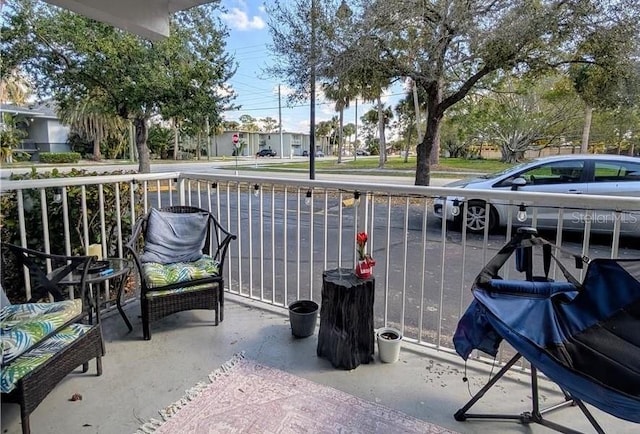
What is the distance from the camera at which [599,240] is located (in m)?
5.59

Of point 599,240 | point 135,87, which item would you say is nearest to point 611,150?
point 599,240

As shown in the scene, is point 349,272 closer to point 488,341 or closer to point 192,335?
point 488,341

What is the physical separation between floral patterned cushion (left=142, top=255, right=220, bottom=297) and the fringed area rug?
Answer: 25.0 inches

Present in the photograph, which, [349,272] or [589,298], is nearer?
[589,298]

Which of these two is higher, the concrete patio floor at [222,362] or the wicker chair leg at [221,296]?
the wicker chair leg at [221,296]

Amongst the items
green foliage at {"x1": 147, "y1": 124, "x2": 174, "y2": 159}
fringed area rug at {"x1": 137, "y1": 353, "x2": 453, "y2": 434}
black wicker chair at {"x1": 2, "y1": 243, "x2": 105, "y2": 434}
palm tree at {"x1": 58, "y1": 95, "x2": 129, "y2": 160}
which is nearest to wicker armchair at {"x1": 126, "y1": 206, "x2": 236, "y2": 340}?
black wicker chair at {"x1": 2, "y1": 243, "x2": 105, "y2": 434}

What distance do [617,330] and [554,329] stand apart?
214mm

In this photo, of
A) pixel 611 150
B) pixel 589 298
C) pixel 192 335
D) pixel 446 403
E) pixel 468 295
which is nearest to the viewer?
pixel 589 298

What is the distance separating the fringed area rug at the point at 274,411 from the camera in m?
1.67

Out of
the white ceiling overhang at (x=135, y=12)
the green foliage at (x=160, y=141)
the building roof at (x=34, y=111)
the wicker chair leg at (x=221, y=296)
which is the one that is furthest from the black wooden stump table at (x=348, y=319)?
the green foliage at (x=160, y=141)

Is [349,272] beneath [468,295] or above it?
above

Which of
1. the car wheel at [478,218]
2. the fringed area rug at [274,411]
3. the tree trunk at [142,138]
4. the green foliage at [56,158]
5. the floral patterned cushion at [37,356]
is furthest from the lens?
the green foliage at [56,158]

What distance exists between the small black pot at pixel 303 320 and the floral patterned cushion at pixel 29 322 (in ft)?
3.81

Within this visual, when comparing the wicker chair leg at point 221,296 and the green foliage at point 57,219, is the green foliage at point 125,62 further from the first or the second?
the wicker chair leg at point 221,296
